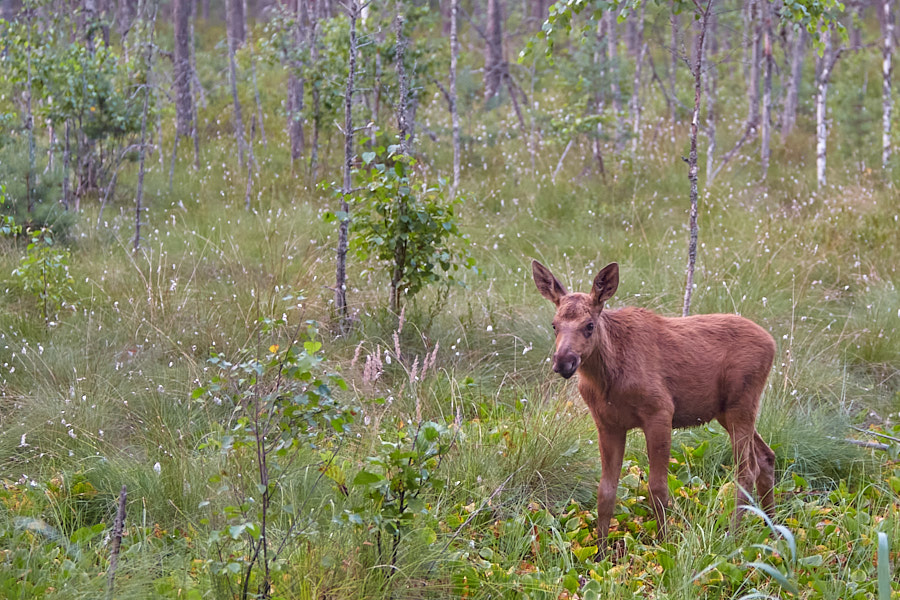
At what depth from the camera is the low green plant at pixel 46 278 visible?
657cm

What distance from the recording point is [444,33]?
27391 mm

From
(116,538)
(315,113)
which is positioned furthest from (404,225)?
(315,113)

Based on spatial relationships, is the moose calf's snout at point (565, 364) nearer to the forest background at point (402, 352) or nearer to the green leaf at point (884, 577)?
the forest background at point (402, 352)

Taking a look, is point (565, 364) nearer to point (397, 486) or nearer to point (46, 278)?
point (397, 486)

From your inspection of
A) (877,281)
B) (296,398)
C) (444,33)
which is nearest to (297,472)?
(296,398)

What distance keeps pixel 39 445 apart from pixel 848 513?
4.43 metres

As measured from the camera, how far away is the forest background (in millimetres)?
3473

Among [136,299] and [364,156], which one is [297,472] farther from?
[136,299]

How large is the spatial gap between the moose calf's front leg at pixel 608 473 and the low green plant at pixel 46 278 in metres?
4.54

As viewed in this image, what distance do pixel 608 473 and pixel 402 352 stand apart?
263cm

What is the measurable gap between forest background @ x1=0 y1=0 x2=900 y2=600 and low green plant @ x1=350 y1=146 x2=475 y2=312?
2 centimetres

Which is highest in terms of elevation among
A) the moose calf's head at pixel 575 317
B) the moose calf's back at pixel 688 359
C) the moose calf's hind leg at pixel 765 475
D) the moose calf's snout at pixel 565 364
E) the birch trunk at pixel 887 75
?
the birch trunk at pixel 887 75

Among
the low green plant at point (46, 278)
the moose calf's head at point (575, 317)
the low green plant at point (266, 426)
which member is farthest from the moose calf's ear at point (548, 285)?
the low green plant at point (46, 278)

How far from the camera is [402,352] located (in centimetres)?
639
